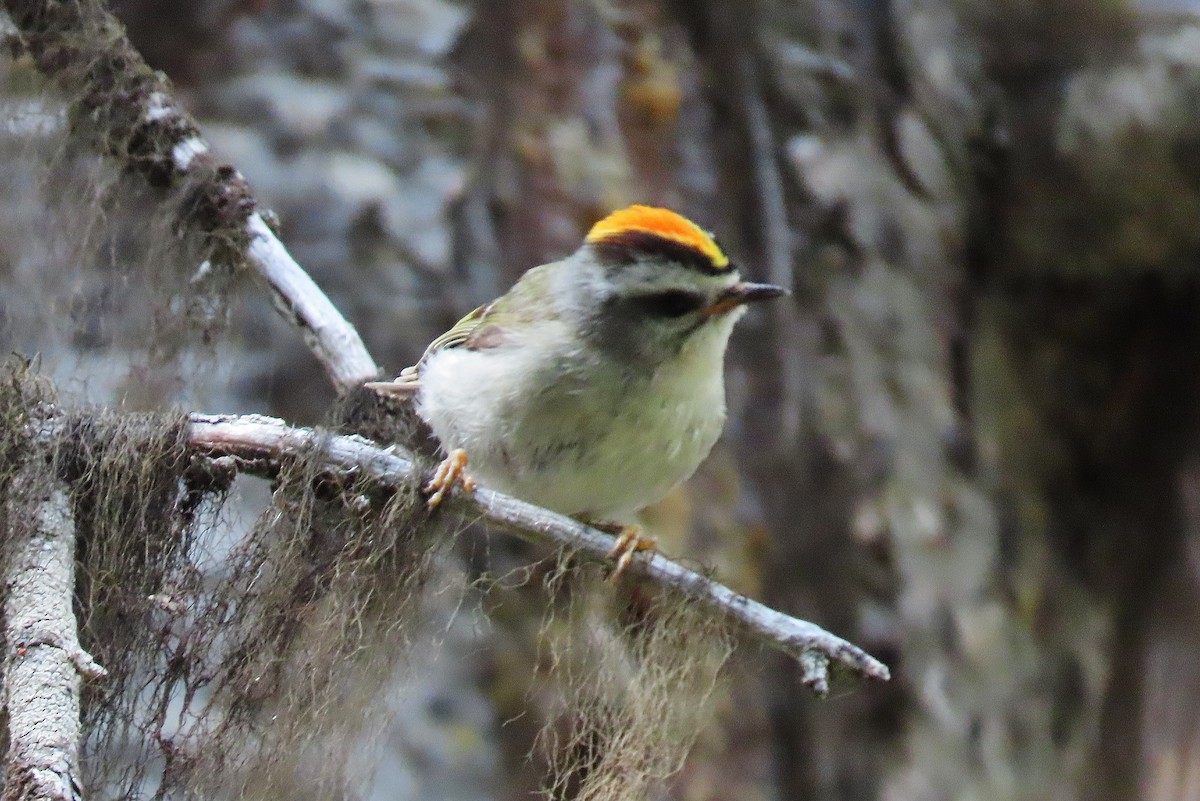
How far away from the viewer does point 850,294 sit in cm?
367

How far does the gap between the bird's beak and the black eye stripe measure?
0.9 inches

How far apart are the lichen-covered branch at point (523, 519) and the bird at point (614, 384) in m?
0.21

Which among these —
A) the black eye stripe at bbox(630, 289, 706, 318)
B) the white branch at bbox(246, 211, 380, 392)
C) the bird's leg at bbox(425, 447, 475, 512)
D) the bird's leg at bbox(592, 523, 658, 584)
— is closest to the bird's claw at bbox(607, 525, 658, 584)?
the bird's leg at bbox(592, 523, 658, 584)

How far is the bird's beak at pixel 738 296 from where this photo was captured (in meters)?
2.03

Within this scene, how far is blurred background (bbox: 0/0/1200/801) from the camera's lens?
302cm

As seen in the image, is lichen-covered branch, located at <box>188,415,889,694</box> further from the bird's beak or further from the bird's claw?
the bird's beak

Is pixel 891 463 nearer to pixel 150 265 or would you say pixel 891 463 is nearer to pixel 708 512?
pixel 708 512

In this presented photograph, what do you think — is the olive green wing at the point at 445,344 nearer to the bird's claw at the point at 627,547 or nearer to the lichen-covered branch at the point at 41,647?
the bird's claw at the point at 627,547

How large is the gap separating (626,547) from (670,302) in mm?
426

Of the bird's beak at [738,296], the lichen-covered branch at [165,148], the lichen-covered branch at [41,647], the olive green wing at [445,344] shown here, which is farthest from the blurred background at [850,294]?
the bird's beak at [738,296]

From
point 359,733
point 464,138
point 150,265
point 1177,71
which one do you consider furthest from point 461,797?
point 1177,71

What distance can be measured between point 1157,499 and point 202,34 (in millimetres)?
3197

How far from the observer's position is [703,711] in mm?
1903

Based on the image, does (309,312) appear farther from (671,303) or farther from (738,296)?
(738,296)
